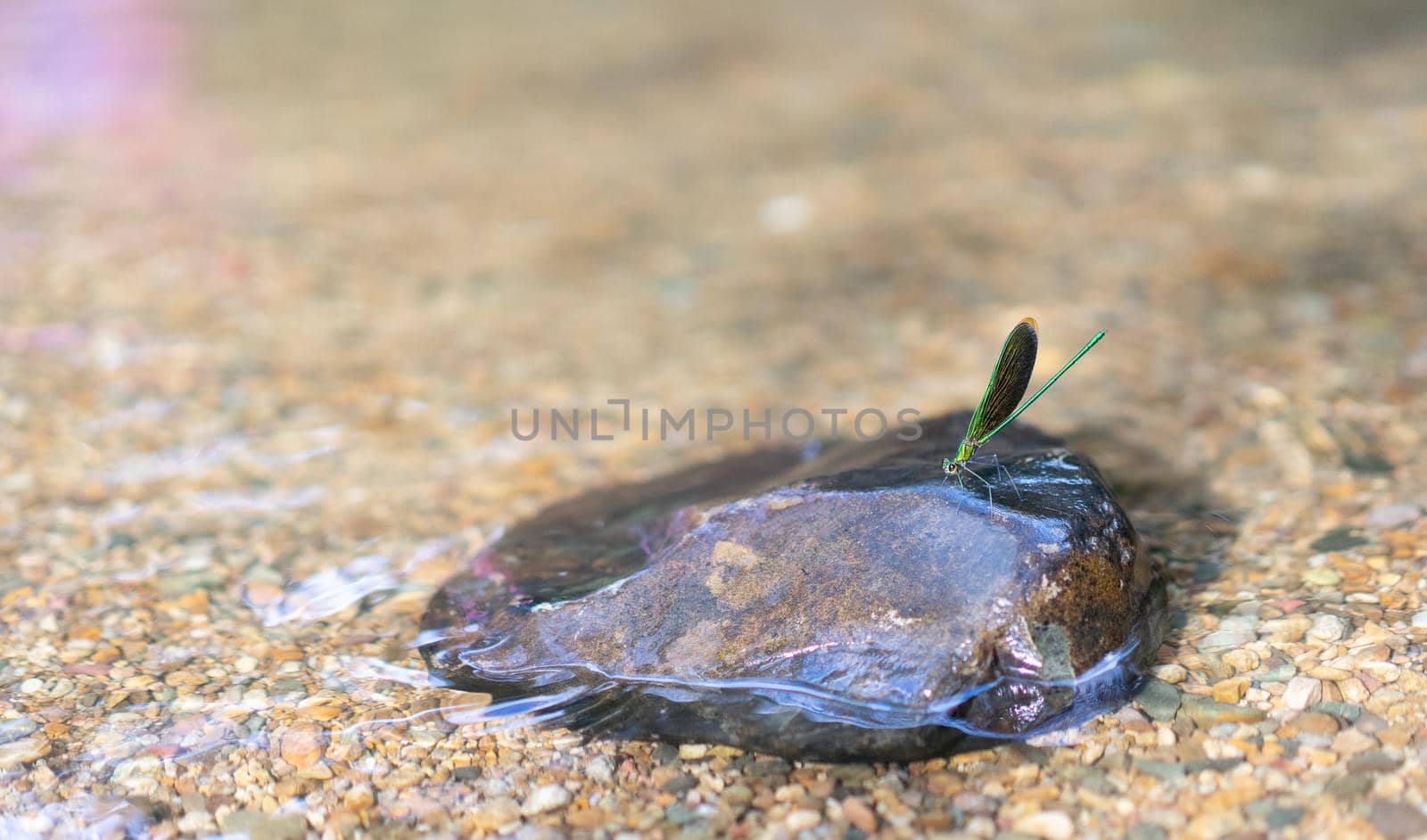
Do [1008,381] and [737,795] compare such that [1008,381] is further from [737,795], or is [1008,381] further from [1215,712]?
[737,795]

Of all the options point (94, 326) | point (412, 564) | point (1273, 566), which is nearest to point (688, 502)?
point (412, 564)

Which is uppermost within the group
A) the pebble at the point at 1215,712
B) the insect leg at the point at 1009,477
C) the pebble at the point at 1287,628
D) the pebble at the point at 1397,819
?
the insect leg at the point at 1009,477

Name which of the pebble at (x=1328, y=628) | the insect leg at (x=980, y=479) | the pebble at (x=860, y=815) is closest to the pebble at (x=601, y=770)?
the pebble at (x=860, y=815)

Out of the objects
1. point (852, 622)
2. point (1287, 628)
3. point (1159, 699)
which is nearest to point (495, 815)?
point (852, 622)

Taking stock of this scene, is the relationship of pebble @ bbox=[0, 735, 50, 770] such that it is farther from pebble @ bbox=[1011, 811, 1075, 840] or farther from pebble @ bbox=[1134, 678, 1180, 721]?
pebble @ bbox=[1134, 678, 1180, 721]

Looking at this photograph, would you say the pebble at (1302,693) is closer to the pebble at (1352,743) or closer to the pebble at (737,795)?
the pebble at (1352,743)

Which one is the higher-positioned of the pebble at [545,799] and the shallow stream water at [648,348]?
the shallow stream water at [648,348]

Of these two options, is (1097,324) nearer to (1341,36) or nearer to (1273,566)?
(1273,566)
